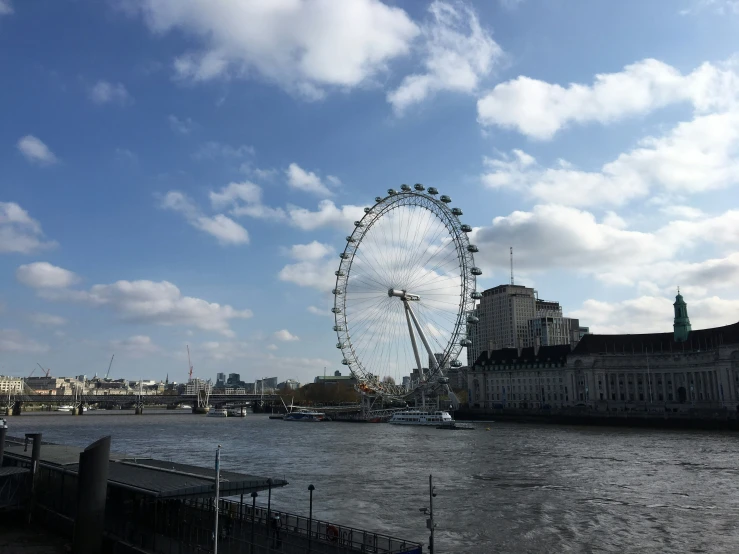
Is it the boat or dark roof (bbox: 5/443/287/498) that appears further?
the boat

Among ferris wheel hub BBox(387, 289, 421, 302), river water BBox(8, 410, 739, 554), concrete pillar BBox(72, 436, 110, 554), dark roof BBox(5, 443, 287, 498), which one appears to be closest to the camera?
dark roof BBox(5, 443, 287, 498)

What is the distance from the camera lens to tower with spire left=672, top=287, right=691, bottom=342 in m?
133

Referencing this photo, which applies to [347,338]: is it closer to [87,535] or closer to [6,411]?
[87,535]

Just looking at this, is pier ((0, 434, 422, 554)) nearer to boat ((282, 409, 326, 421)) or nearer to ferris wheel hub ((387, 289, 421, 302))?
ferris wheel hub ((387, 289, 421, 302))

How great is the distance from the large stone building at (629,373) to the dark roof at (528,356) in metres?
0.25

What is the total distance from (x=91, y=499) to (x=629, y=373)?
134 metres

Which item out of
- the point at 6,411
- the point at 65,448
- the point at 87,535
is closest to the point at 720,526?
the point at 87,535

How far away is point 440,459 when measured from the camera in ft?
184

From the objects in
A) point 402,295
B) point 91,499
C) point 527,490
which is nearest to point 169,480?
point 91,499

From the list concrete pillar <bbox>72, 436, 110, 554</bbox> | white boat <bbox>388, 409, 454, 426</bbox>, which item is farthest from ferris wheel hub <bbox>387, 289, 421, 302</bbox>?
concrete pillar <bbox>72, 436, 110, 554</bbox>

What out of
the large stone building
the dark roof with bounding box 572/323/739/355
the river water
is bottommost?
the river water

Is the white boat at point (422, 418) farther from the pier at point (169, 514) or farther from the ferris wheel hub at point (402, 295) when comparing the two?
the pier at point (169, 514)

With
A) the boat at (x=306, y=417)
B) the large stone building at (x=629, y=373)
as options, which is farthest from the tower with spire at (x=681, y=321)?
the boat at (x=306, y=417)

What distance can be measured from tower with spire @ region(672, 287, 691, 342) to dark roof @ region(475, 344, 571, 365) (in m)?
23.7
